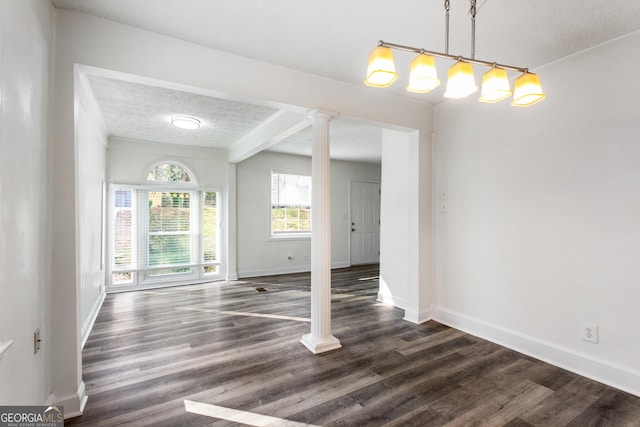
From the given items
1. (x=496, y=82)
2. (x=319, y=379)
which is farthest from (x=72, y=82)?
(x=319, y=379)

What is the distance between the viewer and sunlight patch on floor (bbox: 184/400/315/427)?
176 cm

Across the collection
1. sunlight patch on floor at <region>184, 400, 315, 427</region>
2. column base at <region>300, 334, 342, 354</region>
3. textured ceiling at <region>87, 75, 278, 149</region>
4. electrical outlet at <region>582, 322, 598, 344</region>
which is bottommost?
sunlight patch on floor at <region>184, 400, 315, 427</region>

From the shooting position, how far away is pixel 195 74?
2244 mm

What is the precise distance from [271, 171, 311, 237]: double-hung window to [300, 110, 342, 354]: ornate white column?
3.56 meters

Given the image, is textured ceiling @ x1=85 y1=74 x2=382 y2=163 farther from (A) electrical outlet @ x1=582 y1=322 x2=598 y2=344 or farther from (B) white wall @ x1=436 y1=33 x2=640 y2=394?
(A) electrical outlet @ x1=582 y1=322 x2=598 y2=344

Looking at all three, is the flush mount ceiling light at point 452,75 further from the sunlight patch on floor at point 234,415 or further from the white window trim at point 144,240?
the white window trim at point 144,240

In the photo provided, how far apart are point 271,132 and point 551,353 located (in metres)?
3.80

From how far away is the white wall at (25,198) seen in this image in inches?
48.5

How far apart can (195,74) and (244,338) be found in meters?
2.49

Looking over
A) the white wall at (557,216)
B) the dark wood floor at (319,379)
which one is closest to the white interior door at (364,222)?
the dark wood floor at (319,379)

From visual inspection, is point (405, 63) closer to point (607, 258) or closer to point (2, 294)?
point (607, 258)

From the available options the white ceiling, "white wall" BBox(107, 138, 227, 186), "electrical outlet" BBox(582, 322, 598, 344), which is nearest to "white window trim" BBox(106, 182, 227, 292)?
"white wall" BBox(107, 138, 227, 186)

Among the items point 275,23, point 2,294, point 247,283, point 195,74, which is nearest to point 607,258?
point 275,23

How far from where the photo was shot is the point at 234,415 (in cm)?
183
